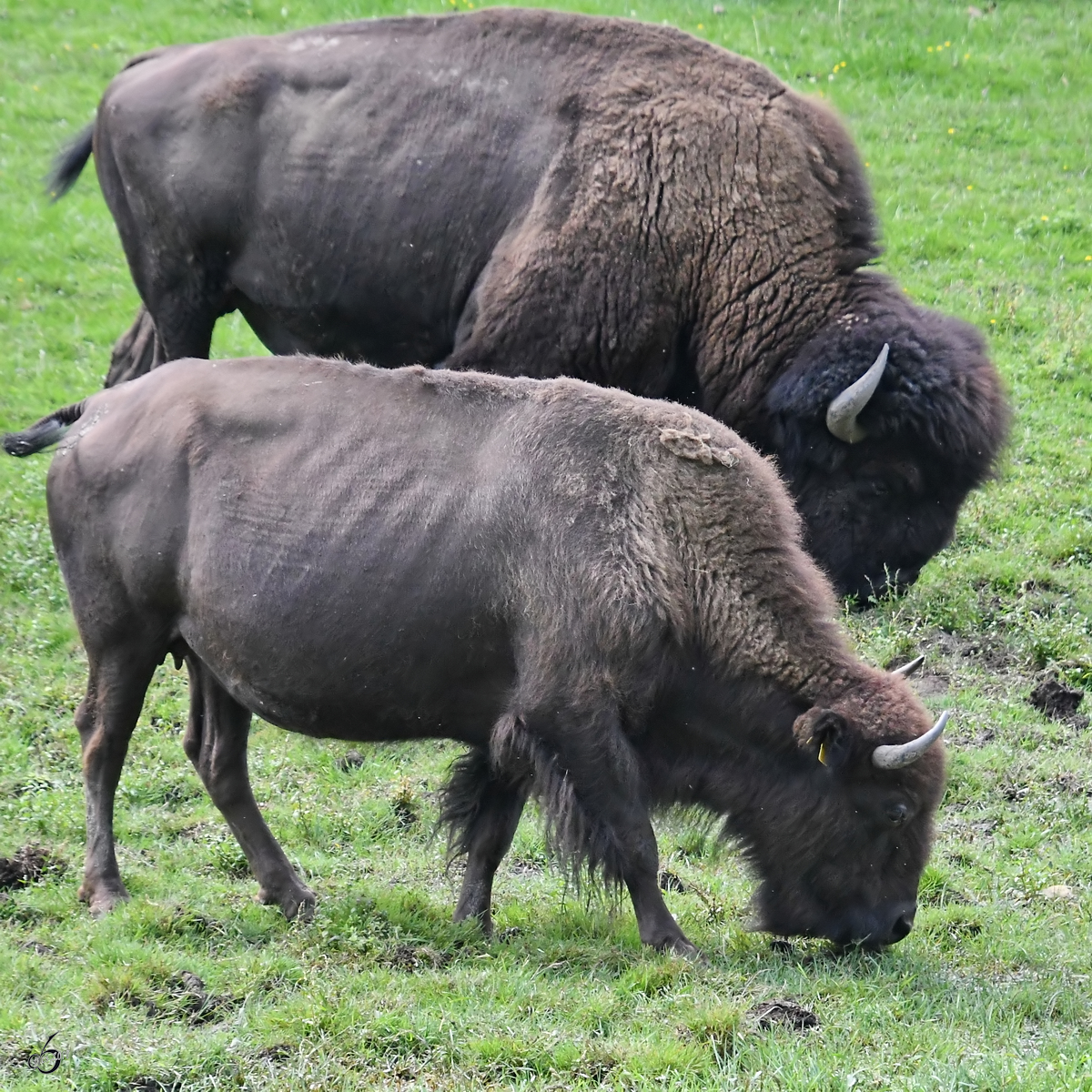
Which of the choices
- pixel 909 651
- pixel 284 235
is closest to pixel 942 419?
pixel 909 651

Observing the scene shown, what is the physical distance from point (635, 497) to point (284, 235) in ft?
11.6

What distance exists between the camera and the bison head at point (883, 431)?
7.54 metres

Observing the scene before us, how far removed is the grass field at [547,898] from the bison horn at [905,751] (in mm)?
700

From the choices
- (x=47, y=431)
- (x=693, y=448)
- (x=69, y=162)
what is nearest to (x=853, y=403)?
(x=693, y=448)

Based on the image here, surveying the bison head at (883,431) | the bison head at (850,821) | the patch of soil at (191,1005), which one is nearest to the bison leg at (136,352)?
the bison head at (883,431)

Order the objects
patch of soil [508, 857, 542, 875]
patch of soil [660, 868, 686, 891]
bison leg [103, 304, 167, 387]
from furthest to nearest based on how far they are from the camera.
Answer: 1. bison leg [103, 304, 167, 387]
2. patch of soil [508, 857, 542, 875]
3. patch of soil [660, 868, 686, 891]

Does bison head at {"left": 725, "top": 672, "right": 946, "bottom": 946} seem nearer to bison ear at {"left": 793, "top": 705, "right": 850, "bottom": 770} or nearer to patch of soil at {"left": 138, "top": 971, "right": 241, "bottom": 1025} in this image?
bison ear at {"left": 793, "top": 705, "right": 850, "bottom": 770}

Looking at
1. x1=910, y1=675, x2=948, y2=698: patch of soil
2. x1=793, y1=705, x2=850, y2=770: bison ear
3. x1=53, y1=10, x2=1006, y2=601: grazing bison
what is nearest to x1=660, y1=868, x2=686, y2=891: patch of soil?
x1=793, y1=705, x2=850, y2=770: bison ear

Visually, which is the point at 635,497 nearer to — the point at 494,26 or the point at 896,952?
the point at 896,952

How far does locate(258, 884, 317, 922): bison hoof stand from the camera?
5.53 m

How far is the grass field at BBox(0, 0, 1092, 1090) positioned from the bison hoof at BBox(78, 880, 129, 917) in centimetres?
9

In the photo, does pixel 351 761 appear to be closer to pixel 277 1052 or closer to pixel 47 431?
pixel 47 431

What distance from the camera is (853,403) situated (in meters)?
7.39

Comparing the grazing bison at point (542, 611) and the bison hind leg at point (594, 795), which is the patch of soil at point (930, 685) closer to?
the grazing bison at point (542, 611)
